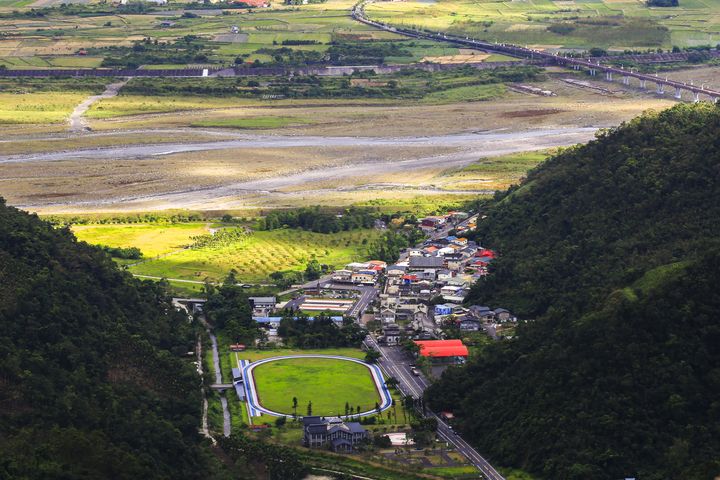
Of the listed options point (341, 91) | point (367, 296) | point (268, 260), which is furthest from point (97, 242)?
point (341, 91)

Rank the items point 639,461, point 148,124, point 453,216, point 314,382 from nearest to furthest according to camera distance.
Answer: point 639,461 < point 314,382 < point 453,216 < point 148,124

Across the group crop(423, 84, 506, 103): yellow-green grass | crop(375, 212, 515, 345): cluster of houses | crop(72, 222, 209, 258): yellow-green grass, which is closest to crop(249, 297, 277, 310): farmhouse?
crop(375, 212, 515, 345): cluster of houses

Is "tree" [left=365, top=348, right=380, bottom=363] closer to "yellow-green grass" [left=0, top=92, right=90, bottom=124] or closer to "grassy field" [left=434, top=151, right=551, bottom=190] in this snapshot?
"grassy field" [left=434, top=151, right=551, bottom=190]

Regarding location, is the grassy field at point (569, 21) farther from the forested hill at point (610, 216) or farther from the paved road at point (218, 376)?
the paved road at point (218, 376)

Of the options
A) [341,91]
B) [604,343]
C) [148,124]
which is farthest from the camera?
[341,91]

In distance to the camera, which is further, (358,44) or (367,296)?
(358,44)

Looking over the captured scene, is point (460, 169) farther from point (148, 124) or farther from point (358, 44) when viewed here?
point (358, 44)

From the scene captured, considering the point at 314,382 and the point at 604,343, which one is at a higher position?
the point at 604,343
